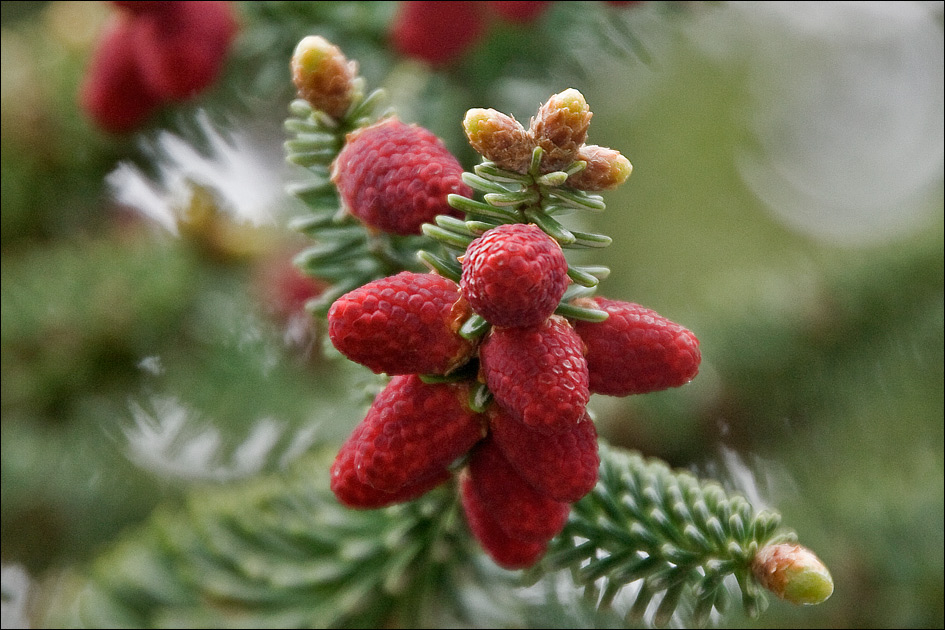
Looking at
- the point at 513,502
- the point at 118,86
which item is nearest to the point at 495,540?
the point at 513,502

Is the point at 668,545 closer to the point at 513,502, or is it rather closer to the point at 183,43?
the point at 513,502

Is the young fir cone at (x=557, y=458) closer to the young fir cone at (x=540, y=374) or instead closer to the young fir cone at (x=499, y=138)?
the young fir cone at (x=540, y=374)

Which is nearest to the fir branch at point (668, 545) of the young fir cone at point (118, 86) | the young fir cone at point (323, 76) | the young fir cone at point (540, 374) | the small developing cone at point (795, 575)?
the small developing cone at point (795, 575)

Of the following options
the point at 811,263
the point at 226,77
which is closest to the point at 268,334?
the point at 226,77

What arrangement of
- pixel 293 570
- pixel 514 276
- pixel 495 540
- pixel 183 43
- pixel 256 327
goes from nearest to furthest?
1. pixel 514 276
2. pixel 495 540
3. pixel 293 570
4. pixel 183 43
5. pixel 256 327

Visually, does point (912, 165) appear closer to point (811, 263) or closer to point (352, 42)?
point (811, 263)
